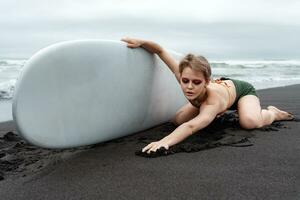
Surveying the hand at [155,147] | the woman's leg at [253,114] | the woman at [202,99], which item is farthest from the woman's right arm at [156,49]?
the hand at [155,147]

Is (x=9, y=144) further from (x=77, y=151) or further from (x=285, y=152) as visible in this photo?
(x=285, y=152)

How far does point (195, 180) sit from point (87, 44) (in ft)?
3.29

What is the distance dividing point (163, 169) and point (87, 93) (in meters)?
0.64

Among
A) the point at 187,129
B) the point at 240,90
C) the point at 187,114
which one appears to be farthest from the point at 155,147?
the point at 240,90

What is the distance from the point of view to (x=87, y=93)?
7.21 feet

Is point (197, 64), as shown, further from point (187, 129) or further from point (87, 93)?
point (87, 93)

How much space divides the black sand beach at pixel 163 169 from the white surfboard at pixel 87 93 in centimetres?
13

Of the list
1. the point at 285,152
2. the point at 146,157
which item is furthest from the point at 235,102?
the point at 146,157

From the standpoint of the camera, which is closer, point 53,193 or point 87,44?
point 53,193

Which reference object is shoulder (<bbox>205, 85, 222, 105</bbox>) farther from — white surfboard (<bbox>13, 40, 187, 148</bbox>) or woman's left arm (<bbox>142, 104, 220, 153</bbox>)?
white surfboard (<bbox>13, 40, 187, 148</bbox>)

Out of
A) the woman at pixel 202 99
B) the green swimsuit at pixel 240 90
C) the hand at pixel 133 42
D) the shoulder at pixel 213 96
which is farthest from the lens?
the green swimsuit at pixel 240 90

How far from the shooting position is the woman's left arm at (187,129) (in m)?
2.17

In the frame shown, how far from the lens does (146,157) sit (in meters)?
2.06

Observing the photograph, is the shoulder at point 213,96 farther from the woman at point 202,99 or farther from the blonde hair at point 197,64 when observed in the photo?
the blonde hair at point 197,64
